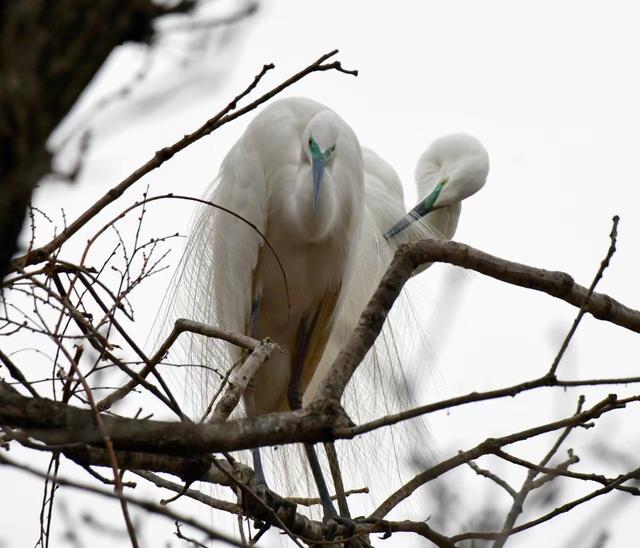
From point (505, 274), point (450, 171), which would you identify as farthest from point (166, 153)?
point (450, 171)

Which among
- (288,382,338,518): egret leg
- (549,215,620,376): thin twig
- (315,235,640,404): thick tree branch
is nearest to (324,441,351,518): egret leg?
(288,382,338,518): egret leg

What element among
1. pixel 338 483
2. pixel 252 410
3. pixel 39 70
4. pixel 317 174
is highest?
pixel 317 174

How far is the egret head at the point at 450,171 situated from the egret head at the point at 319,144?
1980 millimetres

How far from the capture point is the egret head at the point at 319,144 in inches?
160

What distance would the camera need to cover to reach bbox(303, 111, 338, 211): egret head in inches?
160

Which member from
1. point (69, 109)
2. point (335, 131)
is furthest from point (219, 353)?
point (69, 109)

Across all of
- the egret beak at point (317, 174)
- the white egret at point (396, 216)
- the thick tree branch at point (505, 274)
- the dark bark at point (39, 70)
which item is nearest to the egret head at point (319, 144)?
the egret beak at point (317, 174)

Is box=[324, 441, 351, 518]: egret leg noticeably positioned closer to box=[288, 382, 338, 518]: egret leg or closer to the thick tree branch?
box=[288, 382, 338, 518]: egret leg

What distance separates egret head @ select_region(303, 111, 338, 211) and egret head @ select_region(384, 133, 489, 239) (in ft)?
6.50

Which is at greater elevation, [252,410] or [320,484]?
[252,410]

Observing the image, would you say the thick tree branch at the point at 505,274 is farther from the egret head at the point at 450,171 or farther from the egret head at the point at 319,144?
the egret head at the point at 450,171

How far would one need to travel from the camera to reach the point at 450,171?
6.34m

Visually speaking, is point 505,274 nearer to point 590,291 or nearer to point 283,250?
point 590,291

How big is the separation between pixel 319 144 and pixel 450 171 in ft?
7.95
